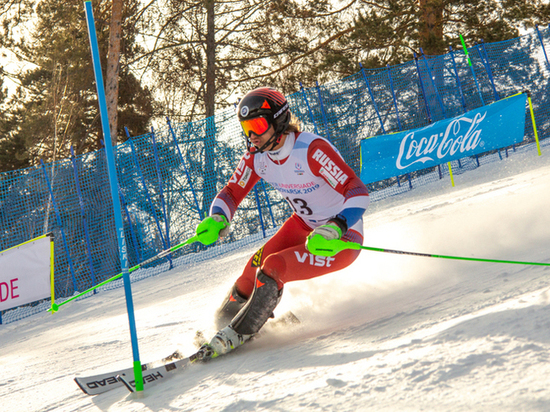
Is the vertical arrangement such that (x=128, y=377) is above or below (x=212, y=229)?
below

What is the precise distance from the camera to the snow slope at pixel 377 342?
69.6 inches

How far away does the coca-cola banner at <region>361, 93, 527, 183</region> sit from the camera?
8547 millimetres

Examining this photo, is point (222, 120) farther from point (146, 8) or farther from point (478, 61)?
point (146, 8)

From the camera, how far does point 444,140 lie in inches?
342

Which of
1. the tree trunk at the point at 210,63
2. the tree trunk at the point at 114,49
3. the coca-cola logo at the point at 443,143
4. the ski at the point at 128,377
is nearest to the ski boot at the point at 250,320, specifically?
the ski at the point at 128,377

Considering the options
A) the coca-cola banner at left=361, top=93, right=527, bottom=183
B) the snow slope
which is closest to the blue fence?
the coca-cola banner at left=361, top=93, right=527, bottom=183

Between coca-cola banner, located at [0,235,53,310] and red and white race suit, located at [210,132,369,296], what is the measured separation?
4779mm

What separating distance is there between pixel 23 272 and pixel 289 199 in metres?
5.42

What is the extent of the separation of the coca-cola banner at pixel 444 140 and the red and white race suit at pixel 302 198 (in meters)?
5.09

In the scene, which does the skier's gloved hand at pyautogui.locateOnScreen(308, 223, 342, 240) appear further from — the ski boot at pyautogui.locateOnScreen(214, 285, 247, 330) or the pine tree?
the pine tree

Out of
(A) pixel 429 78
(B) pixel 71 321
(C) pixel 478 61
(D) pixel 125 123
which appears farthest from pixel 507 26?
(B) pixel 71 321

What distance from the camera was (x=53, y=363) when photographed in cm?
407

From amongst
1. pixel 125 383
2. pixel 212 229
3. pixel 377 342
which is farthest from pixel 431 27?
pixel 125 383

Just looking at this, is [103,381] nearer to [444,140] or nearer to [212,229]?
[212,229]
